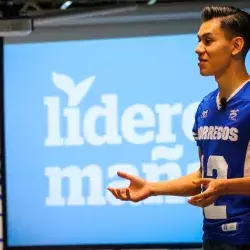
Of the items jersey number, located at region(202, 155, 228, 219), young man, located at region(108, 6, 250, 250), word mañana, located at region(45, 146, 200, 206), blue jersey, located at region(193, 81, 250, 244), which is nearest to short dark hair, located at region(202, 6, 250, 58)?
young man, located at region(108, 6, 250, 250)

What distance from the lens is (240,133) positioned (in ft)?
5.15

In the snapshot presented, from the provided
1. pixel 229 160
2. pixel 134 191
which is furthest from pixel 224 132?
pixel 134 191

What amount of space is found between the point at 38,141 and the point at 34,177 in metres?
0.29

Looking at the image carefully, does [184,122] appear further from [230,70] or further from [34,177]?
[230,70]

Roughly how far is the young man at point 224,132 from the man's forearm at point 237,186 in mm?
44

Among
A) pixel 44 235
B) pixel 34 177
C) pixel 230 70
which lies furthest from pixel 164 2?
pixel 230 70

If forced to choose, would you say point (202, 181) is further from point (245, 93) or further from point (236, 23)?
point (236, 23)

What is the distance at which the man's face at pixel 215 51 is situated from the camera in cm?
163

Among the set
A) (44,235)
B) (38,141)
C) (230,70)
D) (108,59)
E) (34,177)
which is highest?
(108,59)

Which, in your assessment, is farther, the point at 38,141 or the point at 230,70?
the point at 38,141

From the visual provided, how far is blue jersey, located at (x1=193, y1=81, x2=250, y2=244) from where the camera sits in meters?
1.57

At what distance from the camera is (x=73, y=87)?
464cm

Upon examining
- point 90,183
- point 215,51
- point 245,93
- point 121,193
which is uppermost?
point 215,51

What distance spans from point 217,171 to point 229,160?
0.05 m
